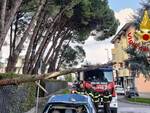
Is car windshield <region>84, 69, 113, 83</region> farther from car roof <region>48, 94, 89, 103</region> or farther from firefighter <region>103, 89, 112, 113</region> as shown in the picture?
car roof <region>48, 94, 89, 103</region>

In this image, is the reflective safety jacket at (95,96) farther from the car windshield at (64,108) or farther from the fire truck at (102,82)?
the car windshield at (64,108)

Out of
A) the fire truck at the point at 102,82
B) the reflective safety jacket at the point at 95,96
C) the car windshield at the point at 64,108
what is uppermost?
the fire truck at the point at 102,82

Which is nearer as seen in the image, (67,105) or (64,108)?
(64,108)

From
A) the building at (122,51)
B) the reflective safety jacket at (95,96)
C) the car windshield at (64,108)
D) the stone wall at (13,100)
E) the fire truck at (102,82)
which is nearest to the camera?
the car windshield at (64,108)

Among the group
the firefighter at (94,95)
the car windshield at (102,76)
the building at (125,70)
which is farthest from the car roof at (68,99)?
the building at (125,70)

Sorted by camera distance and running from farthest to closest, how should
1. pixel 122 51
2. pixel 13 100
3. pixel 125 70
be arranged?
pixel 125 70 → pixel 122 51 → pixel 13 100

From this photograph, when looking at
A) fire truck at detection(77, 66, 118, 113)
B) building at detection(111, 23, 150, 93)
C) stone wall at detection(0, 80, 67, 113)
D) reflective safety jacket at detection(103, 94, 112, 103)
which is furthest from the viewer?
building at detection(111, 23, 150, 93)

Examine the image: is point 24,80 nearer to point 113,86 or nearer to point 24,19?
point 113,86

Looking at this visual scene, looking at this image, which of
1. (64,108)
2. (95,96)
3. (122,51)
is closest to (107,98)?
(95,96)

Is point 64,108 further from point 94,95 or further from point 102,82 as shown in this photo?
point 102,82

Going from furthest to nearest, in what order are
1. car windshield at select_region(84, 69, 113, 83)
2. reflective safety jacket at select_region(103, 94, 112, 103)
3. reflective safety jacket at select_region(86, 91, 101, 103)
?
car windshield at select_region(84, 69, 113, 83)
reflective safety jacket at select_region(86, 91, 101, 103)
reflective safety jacket at select_region(103, 94, 112, 103)

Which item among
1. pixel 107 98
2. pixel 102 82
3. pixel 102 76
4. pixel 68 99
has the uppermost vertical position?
pixel 102 76

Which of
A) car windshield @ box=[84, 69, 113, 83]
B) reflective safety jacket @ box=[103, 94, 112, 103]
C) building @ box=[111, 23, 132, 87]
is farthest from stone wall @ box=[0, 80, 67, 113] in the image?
building @ box=[111, 23, 132, 87]

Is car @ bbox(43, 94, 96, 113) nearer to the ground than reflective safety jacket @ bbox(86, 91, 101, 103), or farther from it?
nearer to the ground
